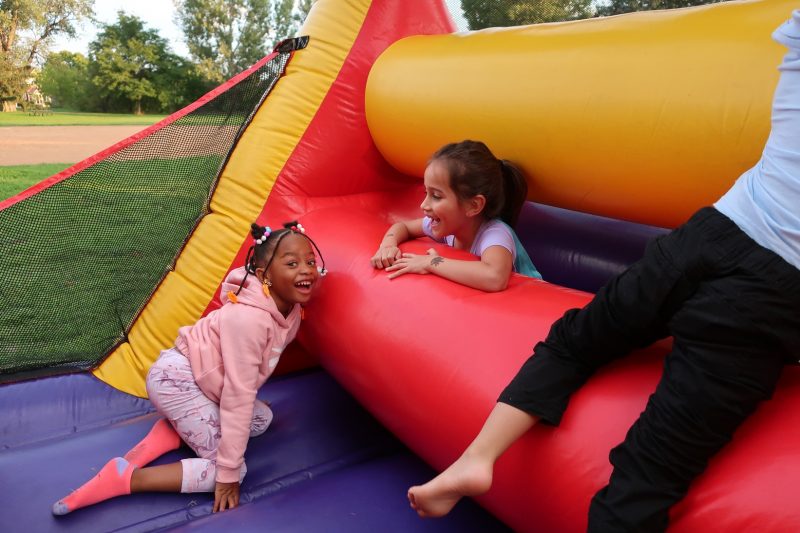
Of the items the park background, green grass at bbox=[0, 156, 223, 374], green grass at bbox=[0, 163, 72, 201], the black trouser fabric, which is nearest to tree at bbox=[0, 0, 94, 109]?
the park background

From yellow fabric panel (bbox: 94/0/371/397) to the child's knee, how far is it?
47 cm

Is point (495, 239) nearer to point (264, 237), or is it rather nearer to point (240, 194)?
point (264, 237)

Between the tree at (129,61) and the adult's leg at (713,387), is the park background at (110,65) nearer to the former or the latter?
the tree at (129,61)

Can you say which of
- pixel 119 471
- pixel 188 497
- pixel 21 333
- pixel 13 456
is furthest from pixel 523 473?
pixel 21 333

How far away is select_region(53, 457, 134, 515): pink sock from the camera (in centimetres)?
140

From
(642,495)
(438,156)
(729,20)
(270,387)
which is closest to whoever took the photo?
(642,495)

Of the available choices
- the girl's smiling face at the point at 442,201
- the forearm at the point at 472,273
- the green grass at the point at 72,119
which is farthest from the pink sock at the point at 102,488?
the green grass at the point at 72,119

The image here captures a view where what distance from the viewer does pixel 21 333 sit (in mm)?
2078

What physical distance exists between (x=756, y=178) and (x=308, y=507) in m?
1.16

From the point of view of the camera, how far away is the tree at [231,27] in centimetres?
2073

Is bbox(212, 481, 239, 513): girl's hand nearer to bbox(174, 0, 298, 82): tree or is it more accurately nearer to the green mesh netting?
the green mesh netting

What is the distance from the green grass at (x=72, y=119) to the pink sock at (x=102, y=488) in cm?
1489

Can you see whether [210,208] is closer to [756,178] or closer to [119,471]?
[119,471]

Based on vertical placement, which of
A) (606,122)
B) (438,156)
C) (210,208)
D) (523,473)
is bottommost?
(523,473)
